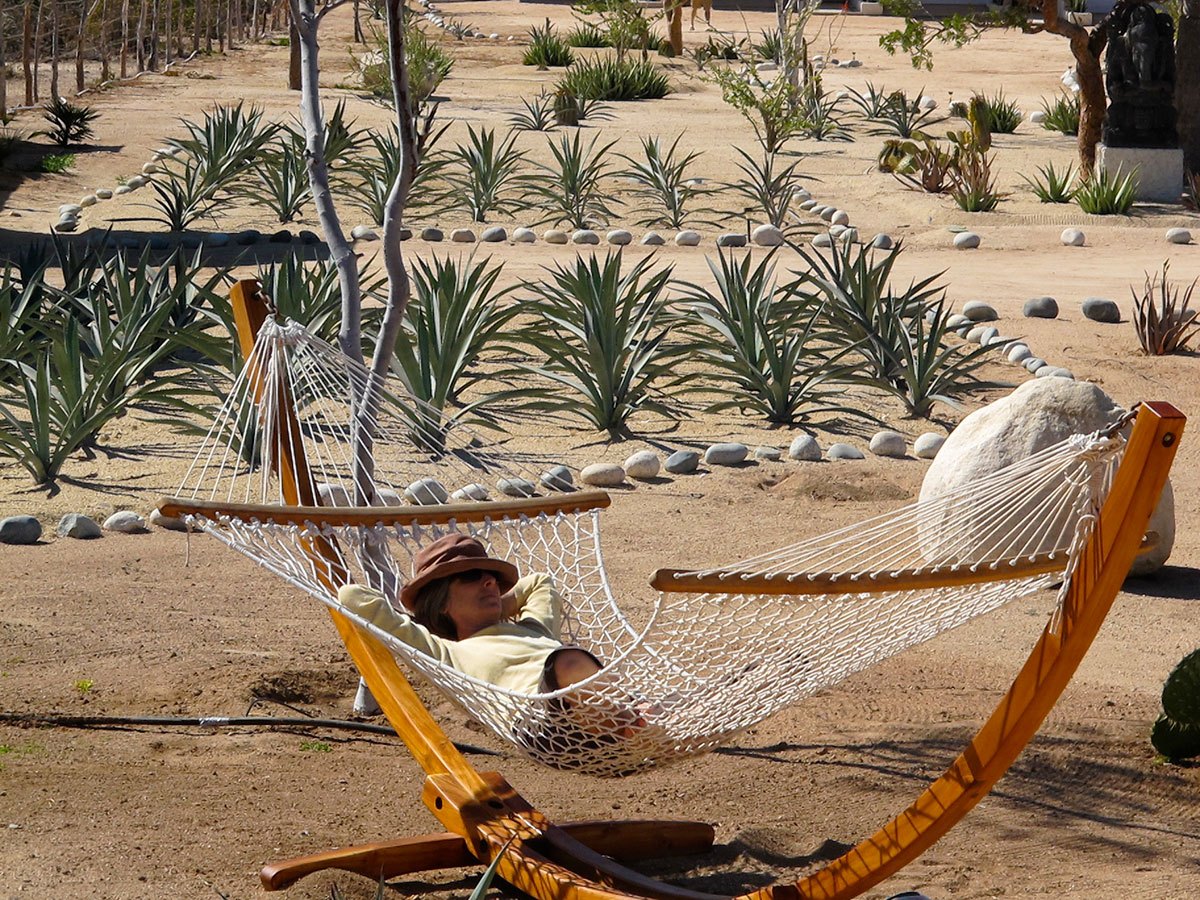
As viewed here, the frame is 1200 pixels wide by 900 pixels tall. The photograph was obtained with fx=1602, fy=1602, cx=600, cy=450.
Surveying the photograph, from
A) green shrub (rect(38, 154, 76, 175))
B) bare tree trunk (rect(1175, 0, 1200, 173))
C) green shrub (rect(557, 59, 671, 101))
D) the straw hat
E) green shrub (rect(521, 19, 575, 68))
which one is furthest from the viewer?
green shrub (rect(521, 19, 575, 68))

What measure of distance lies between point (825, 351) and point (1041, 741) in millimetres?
3609

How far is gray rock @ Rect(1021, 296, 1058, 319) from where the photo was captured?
7906mm

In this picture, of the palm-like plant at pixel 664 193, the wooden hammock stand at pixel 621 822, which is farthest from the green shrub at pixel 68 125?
the wooden hammock stand at pixel 621 822

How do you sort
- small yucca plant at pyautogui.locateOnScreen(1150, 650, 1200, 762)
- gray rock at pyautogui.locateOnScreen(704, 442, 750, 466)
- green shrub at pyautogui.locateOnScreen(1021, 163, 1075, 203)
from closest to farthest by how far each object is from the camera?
small yucca plant at pyautogui.locateOnScreen(1150, 650, 1200, 762), gray rock at pyautogui.locateOnScreen(704, 442, 750, 466), green shrub at pyautogui.locateOnScreen(1021, 163, 1075, 203)

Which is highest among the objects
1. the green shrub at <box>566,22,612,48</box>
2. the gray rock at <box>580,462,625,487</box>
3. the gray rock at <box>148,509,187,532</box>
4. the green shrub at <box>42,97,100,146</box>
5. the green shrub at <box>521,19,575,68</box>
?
the green shrub at <box>566,22,612,48</box>

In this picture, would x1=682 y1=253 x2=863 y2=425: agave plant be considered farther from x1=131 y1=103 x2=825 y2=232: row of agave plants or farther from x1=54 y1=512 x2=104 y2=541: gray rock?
x1=131 y1=103 x2=825 y2=232: row of agave plants

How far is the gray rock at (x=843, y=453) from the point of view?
18.8 ft

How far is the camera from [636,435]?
5.97m

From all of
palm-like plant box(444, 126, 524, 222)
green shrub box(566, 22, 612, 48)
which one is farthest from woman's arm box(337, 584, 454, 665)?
green shrub box(566, 22, 612, 48)

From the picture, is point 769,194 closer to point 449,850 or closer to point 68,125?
point 68,125

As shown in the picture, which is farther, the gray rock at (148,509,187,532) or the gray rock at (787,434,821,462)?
the gray rock at (787,434,821,462)

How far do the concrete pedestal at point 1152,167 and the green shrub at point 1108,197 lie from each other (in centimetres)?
69

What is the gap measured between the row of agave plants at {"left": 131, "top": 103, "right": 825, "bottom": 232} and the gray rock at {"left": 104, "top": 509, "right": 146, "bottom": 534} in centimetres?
576

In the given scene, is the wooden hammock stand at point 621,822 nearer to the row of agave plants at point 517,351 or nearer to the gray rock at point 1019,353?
the row of agave plants at point 517,351
